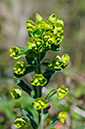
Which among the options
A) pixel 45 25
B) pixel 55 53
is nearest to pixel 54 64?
pixel 45 25

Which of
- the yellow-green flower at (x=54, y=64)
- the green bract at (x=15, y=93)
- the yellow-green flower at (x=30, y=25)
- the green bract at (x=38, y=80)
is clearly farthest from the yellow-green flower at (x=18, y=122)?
the yellow-green flower at (x=30, y=25)

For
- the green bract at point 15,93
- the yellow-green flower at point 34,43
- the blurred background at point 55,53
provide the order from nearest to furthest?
1. the yellow-green flower at point 34,43
2. the green bract at point 15,93
3. the blurred background at point 55,53

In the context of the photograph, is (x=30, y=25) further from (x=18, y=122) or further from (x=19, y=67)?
(x=18, y=122)

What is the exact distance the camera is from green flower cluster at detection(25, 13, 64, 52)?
1.21 meters

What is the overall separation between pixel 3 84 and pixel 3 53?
0.66 m

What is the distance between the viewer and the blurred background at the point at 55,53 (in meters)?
2.59

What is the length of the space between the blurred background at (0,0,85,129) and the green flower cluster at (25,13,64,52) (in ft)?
3.44

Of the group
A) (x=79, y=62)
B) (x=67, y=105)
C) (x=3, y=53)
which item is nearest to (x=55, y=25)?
(x=67, y=105)

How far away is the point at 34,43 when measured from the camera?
1.20 metres

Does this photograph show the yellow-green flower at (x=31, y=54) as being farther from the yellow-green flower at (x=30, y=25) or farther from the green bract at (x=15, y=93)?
the green bract at (x=15, y=93)

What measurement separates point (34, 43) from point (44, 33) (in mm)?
98

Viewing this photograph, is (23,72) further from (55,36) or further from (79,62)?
(79,62)

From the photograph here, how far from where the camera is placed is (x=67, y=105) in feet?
8.18

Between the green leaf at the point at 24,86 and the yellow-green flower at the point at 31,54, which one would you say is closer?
the yellow-green flower at the point at 31,54
